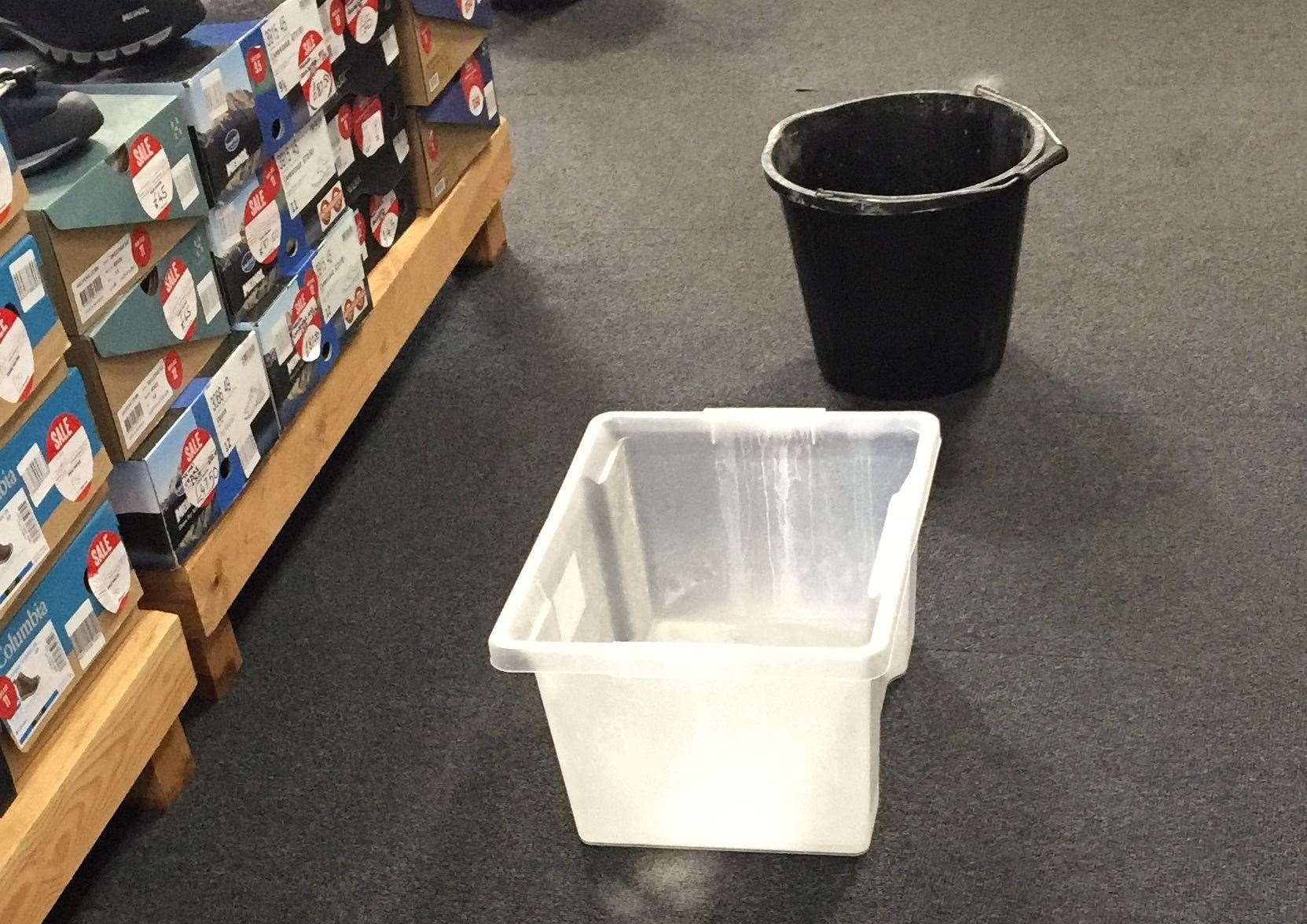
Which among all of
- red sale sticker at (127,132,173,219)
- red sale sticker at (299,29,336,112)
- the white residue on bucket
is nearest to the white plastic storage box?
the white residue on bucket

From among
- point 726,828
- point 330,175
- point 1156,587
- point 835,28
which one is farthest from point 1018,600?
point 835,28

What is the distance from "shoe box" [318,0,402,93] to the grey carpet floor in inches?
15.7

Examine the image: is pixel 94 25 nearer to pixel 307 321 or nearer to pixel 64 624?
pixel 307 321

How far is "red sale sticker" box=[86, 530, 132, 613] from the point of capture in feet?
4.05

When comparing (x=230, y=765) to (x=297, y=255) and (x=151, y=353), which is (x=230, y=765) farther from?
(x=297, y=255)

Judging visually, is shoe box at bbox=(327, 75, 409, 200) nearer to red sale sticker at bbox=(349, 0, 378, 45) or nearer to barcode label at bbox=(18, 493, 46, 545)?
red sale sticker at bbox=(349, 0, 378, 45)

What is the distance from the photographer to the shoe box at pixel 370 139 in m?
1.77

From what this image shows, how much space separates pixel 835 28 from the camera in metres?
3.01

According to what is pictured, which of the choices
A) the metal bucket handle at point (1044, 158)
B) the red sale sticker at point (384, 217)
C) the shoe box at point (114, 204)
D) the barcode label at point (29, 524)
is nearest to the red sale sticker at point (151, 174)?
the shoe box at point (114, 204)

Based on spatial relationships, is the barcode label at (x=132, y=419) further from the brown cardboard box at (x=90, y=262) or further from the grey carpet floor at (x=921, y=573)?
the grey carpet floor at (x=921, y=573)

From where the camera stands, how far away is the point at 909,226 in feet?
5.46

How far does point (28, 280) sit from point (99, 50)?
377mm

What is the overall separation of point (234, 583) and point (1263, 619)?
3.40 feet

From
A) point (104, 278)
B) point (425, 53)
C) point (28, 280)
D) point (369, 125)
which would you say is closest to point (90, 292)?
point (104, 278)
